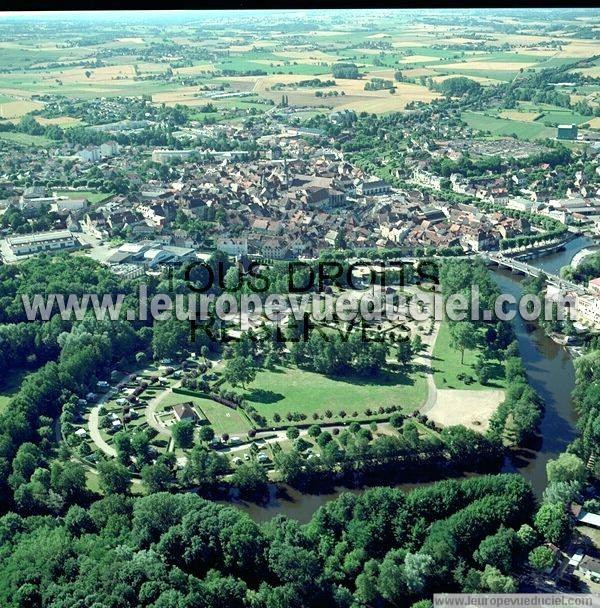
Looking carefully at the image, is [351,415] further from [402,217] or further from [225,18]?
[225,18]

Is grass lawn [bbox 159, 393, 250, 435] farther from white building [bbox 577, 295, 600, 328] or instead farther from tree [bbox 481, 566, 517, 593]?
white building [bbox 577, 295, 600, 328]

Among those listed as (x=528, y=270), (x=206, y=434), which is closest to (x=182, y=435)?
(x=206, y=434)

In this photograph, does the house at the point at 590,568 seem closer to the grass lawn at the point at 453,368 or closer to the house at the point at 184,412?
the grass lawn at the point at 453,368

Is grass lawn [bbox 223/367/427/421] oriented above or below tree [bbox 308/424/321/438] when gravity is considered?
below

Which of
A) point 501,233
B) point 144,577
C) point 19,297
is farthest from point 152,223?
point 144,577

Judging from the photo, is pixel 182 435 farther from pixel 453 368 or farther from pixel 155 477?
pixel 453 368

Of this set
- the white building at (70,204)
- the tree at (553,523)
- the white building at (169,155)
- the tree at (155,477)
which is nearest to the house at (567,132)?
the white building at (169,155)
